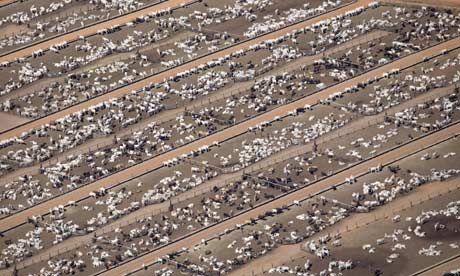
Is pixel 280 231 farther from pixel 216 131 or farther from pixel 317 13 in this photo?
pixel 317 13

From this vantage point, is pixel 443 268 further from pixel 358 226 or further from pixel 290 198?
pixel 290 198

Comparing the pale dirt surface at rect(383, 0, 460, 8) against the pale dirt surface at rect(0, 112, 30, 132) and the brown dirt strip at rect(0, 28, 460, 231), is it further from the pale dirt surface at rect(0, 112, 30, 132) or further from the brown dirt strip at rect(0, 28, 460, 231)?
the pale dirt surface at rect(0, 112, 30, 132)

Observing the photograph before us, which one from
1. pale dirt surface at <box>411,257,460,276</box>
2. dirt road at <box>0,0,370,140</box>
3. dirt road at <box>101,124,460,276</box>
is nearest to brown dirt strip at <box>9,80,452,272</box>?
dirt road at <box>101,124,460,276</box>

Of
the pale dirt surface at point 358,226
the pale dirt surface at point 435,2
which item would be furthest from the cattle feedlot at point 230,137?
the pale dirt surface at point 435,2

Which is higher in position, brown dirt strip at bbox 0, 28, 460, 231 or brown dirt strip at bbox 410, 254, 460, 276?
brown dirt strip at bbox 0, 28, 460, 231

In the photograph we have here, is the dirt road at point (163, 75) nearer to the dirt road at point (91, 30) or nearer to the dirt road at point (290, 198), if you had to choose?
the dirt road at point (91, 30)

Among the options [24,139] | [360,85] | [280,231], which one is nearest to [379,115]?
[360,85]

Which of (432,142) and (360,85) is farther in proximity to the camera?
(360,85)
